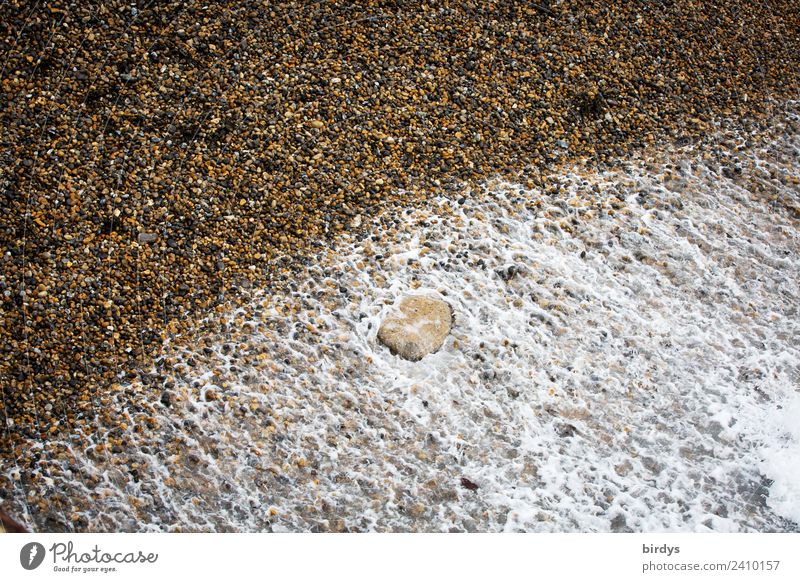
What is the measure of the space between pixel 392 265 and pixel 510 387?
0.91m

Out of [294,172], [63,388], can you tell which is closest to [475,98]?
[294,172]

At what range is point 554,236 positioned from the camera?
153 inches

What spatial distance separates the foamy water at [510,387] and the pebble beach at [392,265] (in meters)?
0.01

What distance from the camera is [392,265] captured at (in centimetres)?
372

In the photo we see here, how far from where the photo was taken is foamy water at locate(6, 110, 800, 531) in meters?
3.09

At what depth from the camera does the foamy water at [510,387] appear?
122 inches
